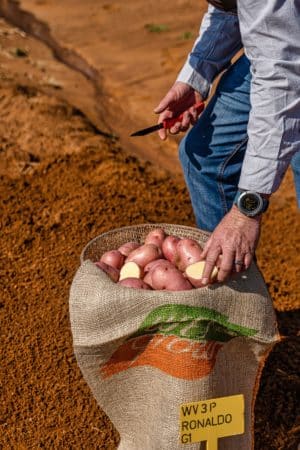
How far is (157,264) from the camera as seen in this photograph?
2250 mm

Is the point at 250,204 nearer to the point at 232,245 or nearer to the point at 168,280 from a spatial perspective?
the point at 232,245

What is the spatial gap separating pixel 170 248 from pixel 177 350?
0.37m

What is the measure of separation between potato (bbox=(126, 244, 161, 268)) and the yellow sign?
17.7 inches

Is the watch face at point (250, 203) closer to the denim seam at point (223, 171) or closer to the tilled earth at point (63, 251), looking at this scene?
the denim seam at point (223, 171)

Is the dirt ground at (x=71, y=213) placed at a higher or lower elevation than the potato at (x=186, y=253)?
lower

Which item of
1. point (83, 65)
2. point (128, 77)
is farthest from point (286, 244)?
point (83, 65)

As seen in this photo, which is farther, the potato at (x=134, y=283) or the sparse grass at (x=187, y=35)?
the sparse grass at (x=187, y=35)

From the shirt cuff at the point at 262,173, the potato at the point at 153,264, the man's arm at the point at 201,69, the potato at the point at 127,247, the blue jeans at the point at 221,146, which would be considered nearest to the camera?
the shirt cuff at the point at 262,173

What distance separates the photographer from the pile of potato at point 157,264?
218cm

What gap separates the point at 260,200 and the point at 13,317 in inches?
59.7

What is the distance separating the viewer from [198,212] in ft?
9.32

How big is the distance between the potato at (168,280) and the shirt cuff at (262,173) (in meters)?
0.32

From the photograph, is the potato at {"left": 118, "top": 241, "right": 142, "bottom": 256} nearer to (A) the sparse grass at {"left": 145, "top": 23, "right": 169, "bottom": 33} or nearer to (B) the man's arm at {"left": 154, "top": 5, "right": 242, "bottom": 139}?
(B) the man's arm at {"left": 154, "top": 5, "right": 242, "bottom": 139}

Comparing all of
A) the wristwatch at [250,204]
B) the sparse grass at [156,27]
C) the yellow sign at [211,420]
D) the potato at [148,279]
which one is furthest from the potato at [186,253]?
the sparse grass at [156,27]
